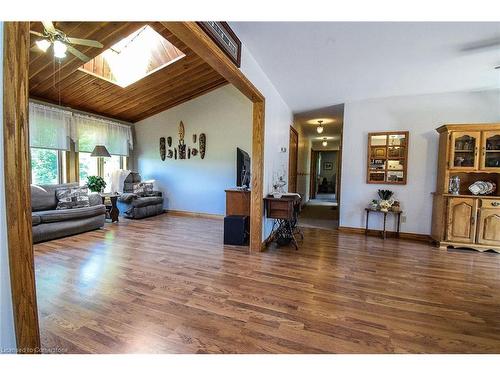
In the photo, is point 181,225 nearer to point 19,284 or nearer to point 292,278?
point 292,278

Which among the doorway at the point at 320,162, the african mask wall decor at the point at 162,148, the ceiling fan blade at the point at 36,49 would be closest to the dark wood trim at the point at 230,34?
the doorway at the point at 320,162

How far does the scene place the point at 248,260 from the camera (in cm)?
290

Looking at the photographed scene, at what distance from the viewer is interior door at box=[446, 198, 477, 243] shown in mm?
3383

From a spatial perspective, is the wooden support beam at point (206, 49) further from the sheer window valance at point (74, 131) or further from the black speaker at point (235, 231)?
the sheer window valance at point (74, 131)

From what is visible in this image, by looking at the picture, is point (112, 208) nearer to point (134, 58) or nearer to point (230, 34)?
point (134, 58)

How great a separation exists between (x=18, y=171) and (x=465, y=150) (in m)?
4.95

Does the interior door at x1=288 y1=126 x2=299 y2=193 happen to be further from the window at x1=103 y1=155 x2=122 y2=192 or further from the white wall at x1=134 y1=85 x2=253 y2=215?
the window at x1=103 y1=155 x2=122 y2=192

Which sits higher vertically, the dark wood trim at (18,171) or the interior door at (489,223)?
the dark wood trim at (18,171)

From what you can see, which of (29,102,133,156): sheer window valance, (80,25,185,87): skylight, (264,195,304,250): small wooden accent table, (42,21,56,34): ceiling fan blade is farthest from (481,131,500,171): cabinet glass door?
(29,102,133,156): sheer window valance

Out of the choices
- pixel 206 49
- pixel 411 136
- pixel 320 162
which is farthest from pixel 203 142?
pixel 320 162

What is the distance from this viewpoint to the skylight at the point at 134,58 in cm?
427

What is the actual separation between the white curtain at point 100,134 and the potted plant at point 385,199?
20.7ft

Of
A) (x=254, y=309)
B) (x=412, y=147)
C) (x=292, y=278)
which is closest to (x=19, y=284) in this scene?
(x=254, y=309)

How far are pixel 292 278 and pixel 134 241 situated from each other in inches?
99.7
